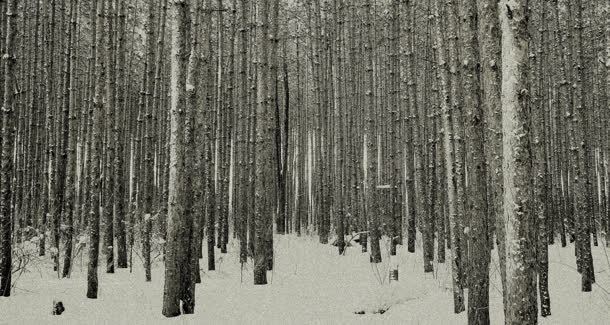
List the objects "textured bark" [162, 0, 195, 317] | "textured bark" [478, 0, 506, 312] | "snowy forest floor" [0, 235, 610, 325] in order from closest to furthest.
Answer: "textured bark" [478, 0, 506, 312], "textured bark" [162, 0, 195, 317], "snowy forest floor" [0, 235, 610, 325]

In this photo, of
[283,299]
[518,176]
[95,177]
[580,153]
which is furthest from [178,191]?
[580,153]

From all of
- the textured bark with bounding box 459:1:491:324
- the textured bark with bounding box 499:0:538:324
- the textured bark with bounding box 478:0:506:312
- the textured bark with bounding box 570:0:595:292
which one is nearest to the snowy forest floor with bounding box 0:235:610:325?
the textured bark with bounding box 570:0:595:292

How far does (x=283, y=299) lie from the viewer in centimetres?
575

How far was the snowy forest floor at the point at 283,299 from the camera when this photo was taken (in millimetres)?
4672

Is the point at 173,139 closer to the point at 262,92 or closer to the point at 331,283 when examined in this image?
the point at 262,92

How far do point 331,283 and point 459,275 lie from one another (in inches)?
107

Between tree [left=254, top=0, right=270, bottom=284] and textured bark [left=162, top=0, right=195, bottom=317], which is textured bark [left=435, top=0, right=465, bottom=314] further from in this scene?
tree [left=254, top=0, right=270, bottom=284]

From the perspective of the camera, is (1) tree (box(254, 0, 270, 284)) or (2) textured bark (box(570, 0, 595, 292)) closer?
(2) textured bark (box(570, 0, 595, 292))

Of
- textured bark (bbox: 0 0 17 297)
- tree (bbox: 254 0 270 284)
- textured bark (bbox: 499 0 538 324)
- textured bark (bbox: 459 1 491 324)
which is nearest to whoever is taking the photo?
textured bark (bbox: 499 0 538 324)

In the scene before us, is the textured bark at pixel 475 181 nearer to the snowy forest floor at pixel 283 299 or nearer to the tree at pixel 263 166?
the snowy forest floor at pixel 283 299

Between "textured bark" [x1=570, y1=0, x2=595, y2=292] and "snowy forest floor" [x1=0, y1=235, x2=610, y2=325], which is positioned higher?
"textured bark" [x1=570, y1=0, x2=595, y2=292]

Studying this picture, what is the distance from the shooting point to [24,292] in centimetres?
550

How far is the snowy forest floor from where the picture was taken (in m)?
4.67

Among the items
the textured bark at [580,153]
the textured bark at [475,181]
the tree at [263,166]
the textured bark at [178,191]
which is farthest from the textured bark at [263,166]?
the textured bark at [580,153]
